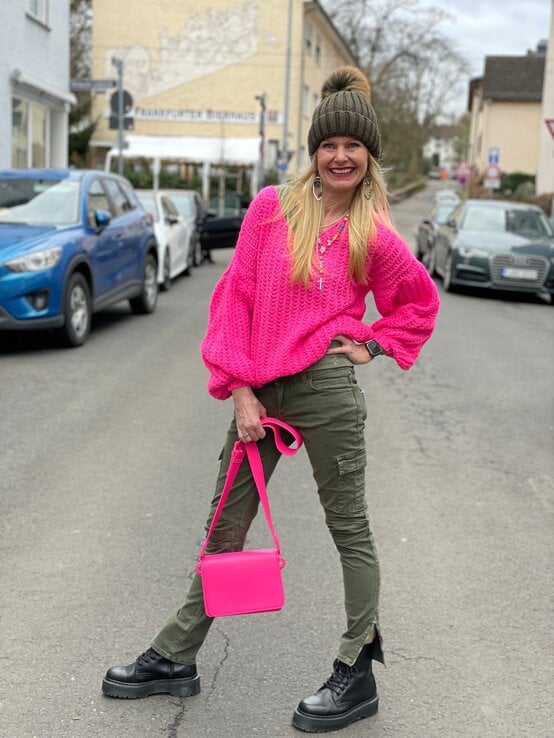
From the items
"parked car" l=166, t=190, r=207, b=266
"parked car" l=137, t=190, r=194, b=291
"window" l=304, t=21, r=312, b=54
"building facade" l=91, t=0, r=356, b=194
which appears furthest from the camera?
"window" l=304, t=21, r=312, b=54

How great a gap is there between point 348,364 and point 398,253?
371 millimetres

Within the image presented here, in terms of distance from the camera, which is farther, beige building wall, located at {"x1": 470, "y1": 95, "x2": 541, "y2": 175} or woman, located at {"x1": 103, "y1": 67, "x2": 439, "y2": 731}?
beige building wall, located at {"x1": 470, "y1": 95, "x2": 541, "y2": 175}

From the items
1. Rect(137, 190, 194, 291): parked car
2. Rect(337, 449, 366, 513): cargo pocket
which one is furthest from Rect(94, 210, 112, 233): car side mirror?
Rect(337, 449, 366, 513): cargo pocket

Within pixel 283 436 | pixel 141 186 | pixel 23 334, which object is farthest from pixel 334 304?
pixel 141 186

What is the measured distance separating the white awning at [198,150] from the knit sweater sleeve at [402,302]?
37268 mm

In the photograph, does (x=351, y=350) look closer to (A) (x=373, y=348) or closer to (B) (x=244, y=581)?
(A) (x=373, y=348)

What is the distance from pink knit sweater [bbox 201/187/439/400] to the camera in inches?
113

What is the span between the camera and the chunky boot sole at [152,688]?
3.09 m

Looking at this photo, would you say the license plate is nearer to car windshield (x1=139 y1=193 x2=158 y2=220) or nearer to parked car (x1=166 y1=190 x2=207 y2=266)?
car windshield (x1=139 y1=193 x2=158 y2=220)

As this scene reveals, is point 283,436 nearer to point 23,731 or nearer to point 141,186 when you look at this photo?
point 23,731

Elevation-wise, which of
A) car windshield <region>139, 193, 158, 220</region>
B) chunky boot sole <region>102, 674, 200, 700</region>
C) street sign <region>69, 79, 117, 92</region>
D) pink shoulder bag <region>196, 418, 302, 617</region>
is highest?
street sign <region>69, 79, 117, 92</region>

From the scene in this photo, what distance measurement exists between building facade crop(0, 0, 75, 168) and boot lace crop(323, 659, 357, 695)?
16956 mm

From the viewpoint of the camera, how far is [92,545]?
446 cm

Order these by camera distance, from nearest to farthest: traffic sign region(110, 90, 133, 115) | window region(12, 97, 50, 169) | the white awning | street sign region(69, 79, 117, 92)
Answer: street sign region(69, 79, 117, 92) → traffic sign region(110, 90, 133, 115) → window region(12, 97, 50, 169) → the white awning
